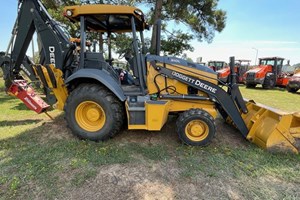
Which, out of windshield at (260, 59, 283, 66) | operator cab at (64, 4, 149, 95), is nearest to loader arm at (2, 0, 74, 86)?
operator cab at (64, 4, 149, 95)

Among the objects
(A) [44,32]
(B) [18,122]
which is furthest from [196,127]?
(B) [18,122]

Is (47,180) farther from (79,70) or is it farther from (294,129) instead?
(294,129)

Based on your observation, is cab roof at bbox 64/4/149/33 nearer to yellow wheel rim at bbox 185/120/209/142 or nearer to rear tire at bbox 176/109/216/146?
rear tire at bbox 176/109/216/146

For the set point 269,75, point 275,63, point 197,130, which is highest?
point 275,63

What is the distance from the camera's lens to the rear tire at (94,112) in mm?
4016

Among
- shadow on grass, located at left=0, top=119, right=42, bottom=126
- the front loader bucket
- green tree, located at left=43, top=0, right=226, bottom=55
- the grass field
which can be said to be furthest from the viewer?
green tree, located at left=43, top=0, right=226, bottom=55

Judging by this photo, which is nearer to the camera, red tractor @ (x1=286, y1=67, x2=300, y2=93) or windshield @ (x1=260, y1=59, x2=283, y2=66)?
red tractor @ (x1=286, y1=67, x2=300, y2=93)

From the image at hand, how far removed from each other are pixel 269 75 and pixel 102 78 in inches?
530

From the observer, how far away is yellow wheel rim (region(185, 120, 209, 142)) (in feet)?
13.1

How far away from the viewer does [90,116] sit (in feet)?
13.9

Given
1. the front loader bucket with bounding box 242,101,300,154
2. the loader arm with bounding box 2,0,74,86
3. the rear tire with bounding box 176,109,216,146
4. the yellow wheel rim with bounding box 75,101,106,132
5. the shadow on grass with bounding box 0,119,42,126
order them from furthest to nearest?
the shadow on grass with bounding box 0,119,42,126 → the loader arm with bounding box 2,0,74,86 → the yellow wheel rim with bounding box 75,101,106,132 → the rear tire with bounding box 176,109,216,146 → the front loader bucket with bounding box 242,101,300,154

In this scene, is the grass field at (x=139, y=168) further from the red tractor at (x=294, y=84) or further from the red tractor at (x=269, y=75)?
the red tractor at (x=269, y=75)

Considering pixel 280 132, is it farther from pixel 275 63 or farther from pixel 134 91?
pixel 275 63

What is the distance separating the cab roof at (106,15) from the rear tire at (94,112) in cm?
128
